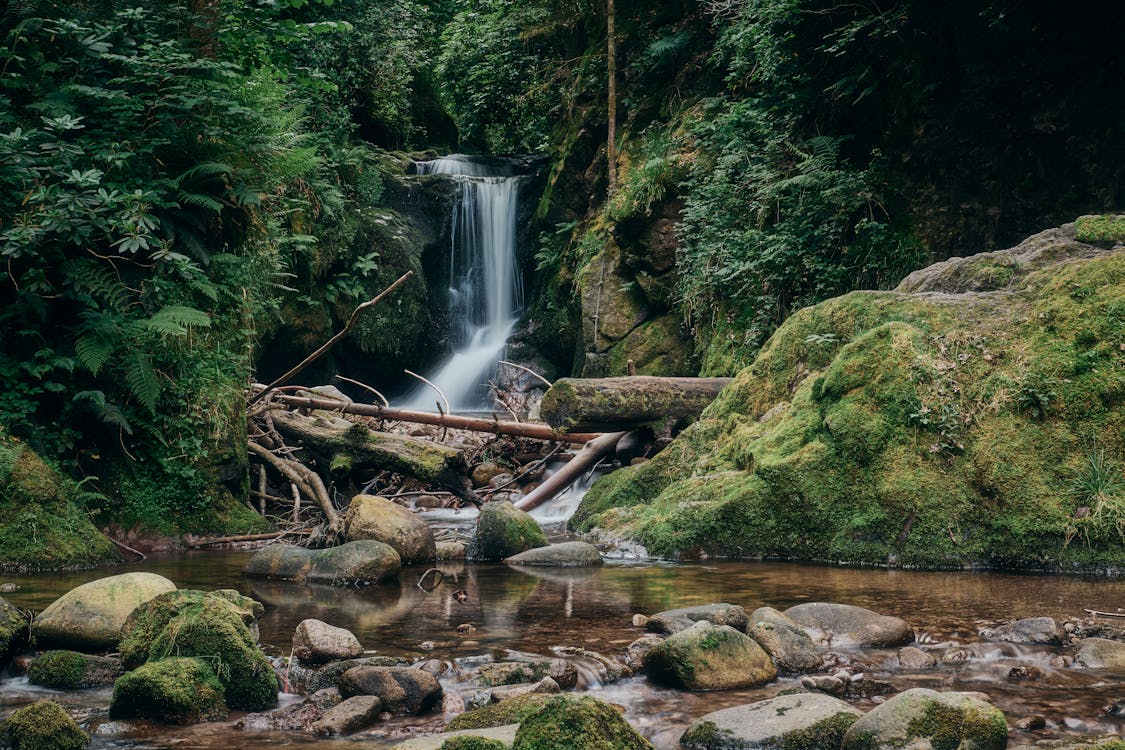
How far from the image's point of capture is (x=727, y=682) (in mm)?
4160

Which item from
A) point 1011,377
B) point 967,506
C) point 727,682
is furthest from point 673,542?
point 727,682

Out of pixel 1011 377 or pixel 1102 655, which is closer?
pixel 1102 655

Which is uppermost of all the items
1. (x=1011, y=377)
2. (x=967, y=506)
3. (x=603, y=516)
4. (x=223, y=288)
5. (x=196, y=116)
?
(x=196, y=116)

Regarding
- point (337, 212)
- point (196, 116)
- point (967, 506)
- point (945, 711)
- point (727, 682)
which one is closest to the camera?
point (945, 711)

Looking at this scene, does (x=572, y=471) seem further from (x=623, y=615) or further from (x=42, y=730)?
(x=42, y=730)

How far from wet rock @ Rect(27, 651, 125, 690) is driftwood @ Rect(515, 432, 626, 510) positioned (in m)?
6.45

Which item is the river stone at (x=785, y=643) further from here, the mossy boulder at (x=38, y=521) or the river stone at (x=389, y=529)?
the mossy boulder at (x=38, y=521)

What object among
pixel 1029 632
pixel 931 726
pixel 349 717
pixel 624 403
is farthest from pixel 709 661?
pixel 624 403

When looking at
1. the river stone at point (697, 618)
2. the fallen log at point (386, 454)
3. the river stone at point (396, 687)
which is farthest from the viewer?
the fallen log at point (386, 454)

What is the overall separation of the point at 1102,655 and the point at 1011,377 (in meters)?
3.28

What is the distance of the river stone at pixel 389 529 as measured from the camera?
7.62m

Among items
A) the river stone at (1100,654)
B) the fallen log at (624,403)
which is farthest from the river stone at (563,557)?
the river stone at (1100,654)

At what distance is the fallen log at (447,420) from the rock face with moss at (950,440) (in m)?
2.86

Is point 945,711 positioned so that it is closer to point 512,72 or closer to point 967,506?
point 967,506
